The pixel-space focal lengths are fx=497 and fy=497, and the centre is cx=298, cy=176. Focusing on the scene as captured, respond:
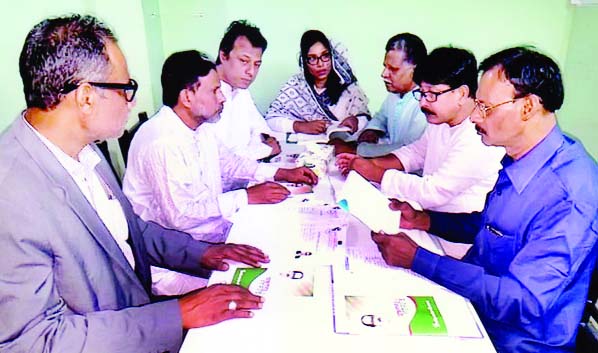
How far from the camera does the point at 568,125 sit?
11.0ft

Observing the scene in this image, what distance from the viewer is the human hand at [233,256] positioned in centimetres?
138

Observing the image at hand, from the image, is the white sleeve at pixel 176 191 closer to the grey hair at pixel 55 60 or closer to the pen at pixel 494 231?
the grey hair at pixel 55 60

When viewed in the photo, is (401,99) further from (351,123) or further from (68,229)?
(68,229)

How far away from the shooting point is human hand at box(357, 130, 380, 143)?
2.79 metres

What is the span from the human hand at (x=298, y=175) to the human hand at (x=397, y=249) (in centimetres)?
69

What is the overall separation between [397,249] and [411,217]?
0.36 meters

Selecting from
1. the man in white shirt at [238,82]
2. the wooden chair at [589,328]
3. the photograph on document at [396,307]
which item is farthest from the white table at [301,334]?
the man in white shirt at [238,82]

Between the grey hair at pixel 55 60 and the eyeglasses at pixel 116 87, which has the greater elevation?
the grey hair at pixel 55 60

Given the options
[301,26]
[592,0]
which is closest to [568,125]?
[592,0]

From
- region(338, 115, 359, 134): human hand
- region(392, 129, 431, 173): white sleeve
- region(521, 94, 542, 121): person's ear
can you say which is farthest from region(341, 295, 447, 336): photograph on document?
region(338, 115, 359, 134): human hand

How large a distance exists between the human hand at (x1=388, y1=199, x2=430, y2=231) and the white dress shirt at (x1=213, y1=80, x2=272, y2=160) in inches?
37.6

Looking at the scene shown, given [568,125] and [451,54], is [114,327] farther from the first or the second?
[568,125]

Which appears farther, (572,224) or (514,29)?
(514,29)

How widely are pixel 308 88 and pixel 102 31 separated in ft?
6.74
